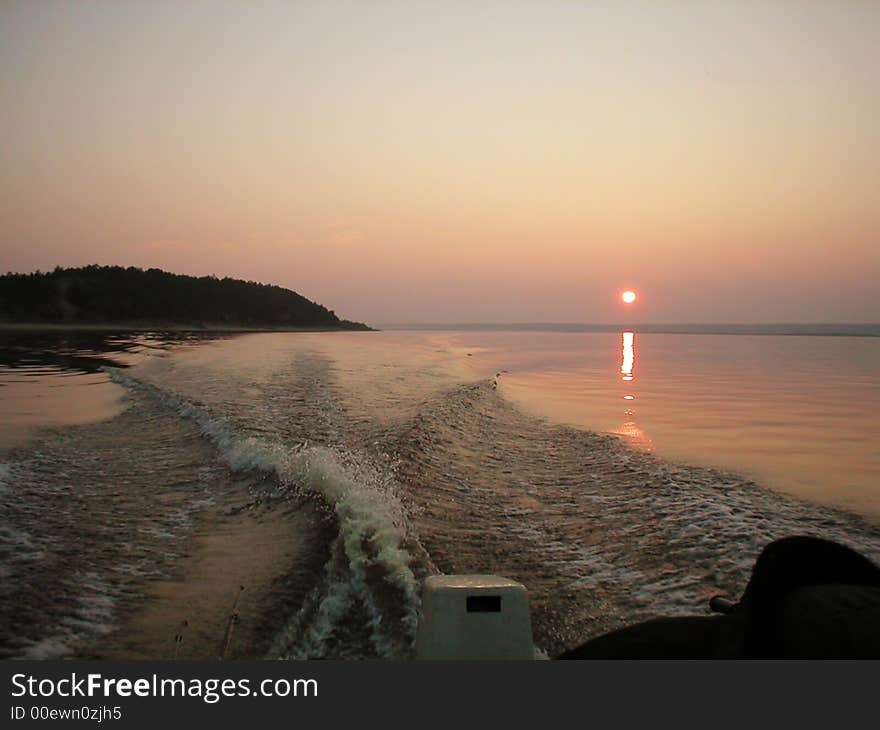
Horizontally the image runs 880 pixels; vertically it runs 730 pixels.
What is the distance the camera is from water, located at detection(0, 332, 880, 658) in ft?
17.7

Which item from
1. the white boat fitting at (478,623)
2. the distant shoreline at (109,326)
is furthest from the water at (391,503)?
the distant shoreline at (109,326)

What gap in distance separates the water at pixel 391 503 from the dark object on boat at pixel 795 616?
1.63 metres

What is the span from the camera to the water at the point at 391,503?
17.7ft

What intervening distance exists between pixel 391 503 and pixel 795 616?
5.86 m

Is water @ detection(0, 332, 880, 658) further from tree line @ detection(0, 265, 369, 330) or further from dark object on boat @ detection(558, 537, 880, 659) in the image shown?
tree line @ detection(0, 265, 369, 330)

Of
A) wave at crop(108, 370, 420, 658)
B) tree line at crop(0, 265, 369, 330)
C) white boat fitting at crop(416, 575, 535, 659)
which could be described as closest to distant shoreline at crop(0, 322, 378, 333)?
tree line at crop(0, 265, 369, 330)

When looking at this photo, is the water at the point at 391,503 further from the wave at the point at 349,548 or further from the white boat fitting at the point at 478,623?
the white boat fitting at the point at 478,623

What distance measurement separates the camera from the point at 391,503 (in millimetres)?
8359

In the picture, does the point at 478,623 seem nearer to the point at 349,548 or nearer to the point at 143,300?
the point at 349,548

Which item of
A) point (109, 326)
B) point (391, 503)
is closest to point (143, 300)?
point (109, 326)

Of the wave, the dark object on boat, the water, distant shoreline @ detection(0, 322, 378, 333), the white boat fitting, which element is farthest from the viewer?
distant shoreline @ detection(0, 322, 378, 333)

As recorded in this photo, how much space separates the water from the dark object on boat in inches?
64.3

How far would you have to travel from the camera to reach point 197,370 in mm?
26172

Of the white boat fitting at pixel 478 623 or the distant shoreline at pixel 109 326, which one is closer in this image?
the white boat fitting at pixel 478 623
